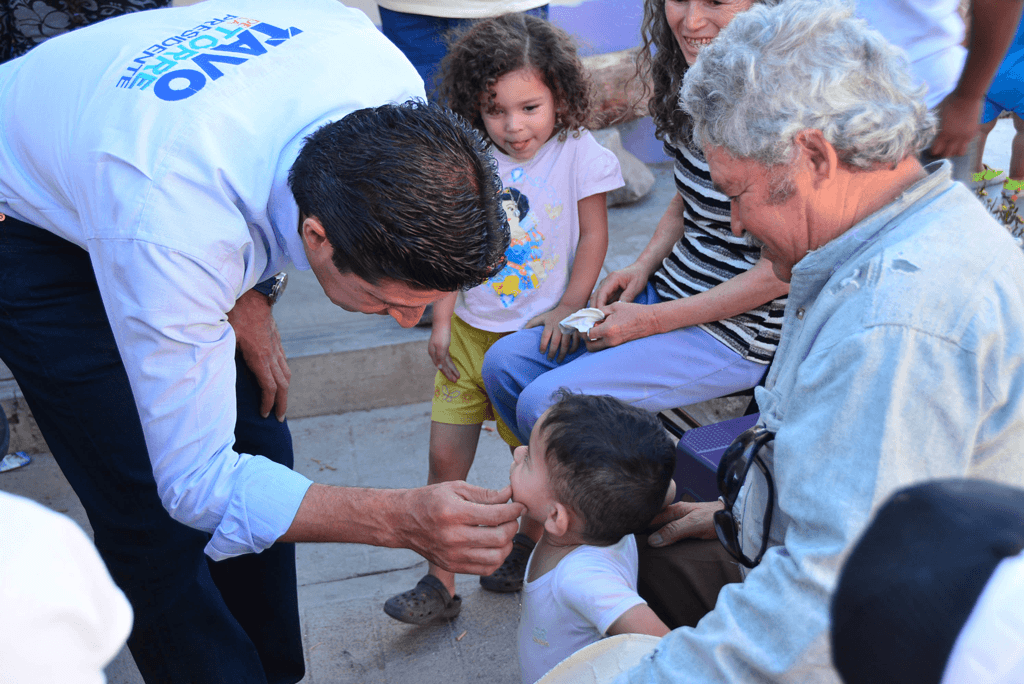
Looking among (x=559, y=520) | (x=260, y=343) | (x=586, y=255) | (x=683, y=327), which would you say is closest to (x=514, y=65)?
(x=586, y=255)

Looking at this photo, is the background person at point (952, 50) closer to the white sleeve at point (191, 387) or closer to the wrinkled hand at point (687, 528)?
the wrinkled hand at point (687, 528)

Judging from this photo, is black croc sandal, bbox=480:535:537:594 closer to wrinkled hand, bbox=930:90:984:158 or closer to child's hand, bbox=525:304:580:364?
child's hand, bbox=525:304:580:364

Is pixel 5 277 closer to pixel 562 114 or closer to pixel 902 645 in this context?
pixel 562 114

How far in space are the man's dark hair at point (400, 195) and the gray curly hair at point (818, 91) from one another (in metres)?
0.49

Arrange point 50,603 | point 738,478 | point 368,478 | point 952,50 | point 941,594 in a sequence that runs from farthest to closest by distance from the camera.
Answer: point 368,478
point 952,50
point 738,478
point 50,603
point 941,594

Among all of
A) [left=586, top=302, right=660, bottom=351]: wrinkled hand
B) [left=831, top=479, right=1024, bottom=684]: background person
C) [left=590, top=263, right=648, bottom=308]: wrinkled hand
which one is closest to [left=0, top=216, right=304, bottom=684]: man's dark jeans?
[left=586, top=302, right=660, bottom=351]: wrinkled hand

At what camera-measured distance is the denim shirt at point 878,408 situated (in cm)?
110

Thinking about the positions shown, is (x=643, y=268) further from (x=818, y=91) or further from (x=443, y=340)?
(x=818, y=91)

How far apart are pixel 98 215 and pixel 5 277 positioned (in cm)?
42

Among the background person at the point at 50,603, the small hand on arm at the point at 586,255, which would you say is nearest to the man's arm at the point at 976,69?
the small hand on arm at the point at 586,255

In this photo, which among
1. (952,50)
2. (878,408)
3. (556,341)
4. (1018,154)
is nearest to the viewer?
(878,408)

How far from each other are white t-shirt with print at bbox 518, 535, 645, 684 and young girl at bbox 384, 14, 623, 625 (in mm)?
701

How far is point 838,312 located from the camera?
4.03 ft

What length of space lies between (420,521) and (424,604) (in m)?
1.01
